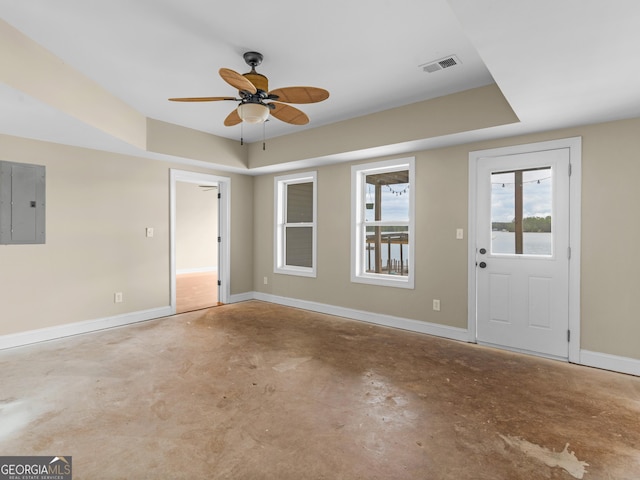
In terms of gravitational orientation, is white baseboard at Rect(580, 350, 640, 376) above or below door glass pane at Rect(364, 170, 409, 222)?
below

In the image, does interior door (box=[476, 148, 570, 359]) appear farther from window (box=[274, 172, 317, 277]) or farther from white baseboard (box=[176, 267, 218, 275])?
white baseboard (box=[176, 267, 218, 275])

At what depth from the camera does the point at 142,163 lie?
4.73m

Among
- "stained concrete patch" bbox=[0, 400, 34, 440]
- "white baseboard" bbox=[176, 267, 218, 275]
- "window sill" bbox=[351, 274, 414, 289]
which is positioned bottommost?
"stained concrete patch" bbox=[0, 400, 34, 440]

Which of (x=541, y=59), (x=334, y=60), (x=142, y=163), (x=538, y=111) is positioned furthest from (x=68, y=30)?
(x=538, y=111)

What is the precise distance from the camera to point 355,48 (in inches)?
107

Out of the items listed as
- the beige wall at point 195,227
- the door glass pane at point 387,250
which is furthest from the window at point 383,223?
the beige wall at point 195,227

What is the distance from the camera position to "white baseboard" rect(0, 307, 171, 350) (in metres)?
3.68

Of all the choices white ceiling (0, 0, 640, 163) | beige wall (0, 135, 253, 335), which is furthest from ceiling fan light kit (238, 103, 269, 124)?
beige wall (0, 135, 253, 335)

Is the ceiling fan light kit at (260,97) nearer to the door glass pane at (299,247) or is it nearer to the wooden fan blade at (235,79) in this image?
the wooden fan blade at (235,79)

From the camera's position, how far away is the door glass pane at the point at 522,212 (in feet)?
11.5

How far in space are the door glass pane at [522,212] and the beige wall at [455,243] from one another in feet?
1.01

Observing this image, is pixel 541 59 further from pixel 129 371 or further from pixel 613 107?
pixel 129 371

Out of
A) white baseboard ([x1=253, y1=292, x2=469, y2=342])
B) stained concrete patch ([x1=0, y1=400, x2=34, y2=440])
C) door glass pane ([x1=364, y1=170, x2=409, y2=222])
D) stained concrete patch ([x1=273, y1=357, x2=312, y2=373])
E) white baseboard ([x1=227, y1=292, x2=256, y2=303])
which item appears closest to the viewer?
stained concrete patch ([x1=0, y1=400, x2=34, y2=440])

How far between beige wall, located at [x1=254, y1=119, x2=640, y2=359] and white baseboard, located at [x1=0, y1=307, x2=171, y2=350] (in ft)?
6.38
